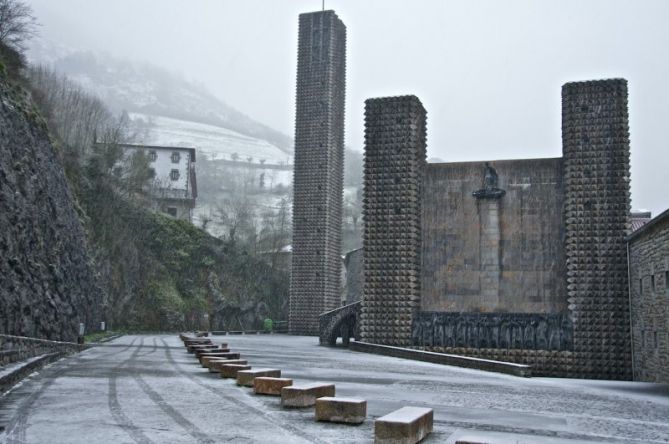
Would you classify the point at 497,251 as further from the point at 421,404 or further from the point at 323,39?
the point at 323,39

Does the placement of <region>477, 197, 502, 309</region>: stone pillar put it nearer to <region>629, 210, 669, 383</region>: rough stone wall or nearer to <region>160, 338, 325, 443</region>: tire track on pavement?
<region>629, 210, 669, 383</region>: rough stone wall

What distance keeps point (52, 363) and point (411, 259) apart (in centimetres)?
1780

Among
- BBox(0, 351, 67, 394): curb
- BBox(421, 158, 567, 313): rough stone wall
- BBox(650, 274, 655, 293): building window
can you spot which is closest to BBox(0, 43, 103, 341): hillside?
BBox(0, 351, 67, 394): curb

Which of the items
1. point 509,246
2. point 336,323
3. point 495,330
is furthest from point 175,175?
point 495,330

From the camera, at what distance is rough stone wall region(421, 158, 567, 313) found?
31.5 meters

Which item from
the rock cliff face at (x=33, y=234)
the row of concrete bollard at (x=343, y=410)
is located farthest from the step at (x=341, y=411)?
the rock cliff face at (x=33, y=234)

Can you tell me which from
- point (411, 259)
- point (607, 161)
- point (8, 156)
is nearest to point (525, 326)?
point (411, 259)

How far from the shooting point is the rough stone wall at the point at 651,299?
900 inches

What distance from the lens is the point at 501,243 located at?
105 ft

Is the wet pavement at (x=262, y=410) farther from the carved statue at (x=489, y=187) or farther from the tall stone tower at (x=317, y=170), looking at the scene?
the tall stone tower at (x=317, y=170)

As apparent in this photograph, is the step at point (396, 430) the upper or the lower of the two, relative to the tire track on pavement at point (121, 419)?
upper

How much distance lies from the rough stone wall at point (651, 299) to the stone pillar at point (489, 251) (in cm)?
576

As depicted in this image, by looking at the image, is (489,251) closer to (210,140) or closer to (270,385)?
(270,385)

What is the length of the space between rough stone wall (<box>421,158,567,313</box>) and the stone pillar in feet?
0.15
